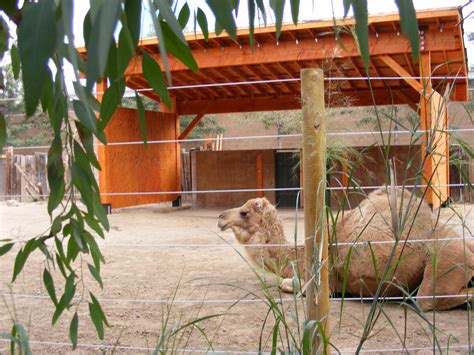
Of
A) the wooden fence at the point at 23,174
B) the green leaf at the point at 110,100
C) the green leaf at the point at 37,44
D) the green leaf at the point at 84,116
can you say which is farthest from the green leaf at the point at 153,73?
the wooden fence at the point at 23,174

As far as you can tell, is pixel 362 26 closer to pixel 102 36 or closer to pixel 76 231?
pixel 102 36

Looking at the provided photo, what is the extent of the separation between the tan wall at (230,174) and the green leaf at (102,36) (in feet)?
54.2

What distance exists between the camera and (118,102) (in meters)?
1.27

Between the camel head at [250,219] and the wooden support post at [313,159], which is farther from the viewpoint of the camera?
the camel head at [250,219]

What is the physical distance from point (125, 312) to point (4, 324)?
0.91m

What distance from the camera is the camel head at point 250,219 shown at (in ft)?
19.5

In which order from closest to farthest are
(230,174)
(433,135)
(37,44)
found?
A: (37,44) → (433,135) → (230,174)

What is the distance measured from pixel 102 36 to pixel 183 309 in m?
4.45

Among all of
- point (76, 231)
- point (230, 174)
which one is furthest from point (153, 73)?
point (230, 174)

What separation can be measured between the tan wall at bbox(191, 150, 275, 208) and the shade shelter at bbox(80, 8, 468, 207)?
93 centimetres

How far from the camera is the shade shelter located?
10.0 m

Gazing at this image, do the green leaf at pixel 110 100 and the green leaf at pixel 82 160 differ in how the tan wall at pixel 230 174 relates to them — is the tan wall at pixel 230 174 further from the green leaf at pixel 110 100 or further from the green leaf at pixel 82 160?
the green leaf at pixel 110 100

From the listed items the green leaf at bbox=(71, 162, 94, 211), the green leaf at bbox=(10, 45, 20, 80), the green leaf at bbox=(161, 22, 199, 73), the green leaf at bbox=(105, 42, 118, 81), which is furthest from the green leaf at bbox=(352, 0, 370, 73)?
the green leaf at bbox=(10, 45, 20, 80)

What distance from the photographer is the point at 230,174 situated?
1747 cm
